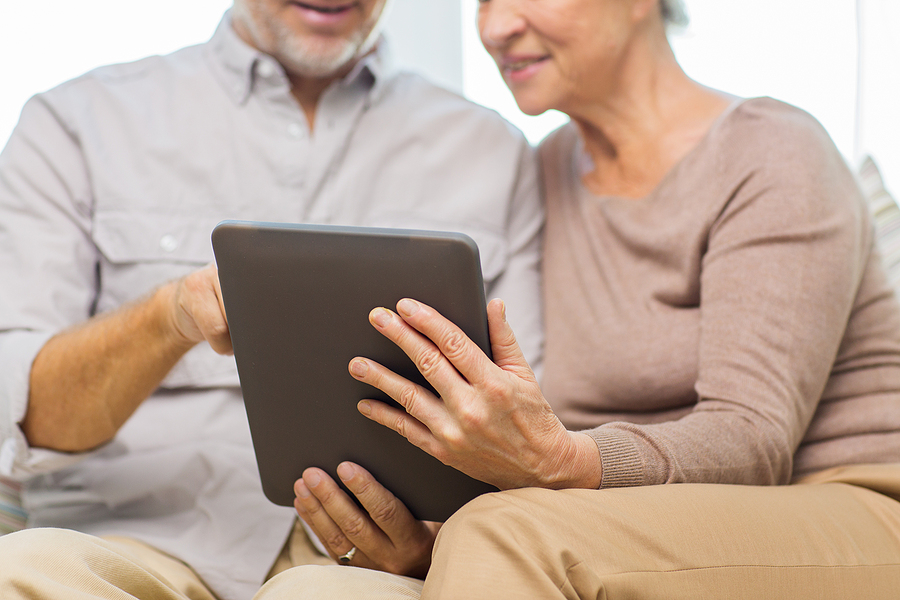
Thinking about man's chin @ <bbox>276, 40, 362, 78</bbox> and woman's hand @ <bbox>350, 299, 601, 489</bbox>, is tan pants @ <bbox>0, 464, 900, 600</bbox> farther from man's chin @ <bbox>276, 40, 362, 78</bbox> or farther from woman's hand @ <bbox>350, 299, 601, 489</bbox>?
man's chin @ <bbox>276, 40, 362, 78</bbox>

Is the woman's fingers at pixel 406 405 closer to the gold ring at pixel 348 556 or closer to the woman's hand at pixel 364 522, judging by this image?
the woman's hand at pixel 364 522

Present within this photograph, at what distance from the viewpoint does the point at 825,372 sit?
910 mm

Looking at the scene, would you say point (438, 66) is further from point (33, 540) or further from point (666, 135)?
point (33, 540)

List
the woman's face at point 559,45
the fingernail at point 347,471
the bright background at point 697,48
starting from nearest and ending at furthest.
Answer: the fingernail at point 347,471, the woman's face at point 559,45, the bright background at point 697,48

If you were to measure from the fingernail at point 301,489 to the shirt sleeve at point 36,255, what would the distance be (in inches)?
14.3

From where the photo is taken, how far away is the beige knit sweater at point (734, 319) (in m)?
0.85

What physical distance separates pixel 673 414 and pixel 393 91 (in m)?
0.75

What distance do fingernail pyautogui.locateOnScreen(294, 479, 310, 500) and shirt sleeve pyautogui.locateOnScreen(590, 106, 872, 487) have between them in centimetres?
33

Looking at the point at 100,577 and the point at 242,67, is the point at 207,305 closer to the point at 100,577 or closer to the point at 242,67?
the point at 100,577

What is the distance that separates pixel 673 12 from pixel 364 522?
889 mm

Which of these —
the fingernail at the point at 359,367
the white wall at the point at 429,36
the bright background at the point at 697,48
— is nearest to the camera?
the fingernail at the point at 359,367

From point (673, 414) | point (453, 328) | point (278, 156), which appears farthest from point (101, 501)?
point (673, 414)

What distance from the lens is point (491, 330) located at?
0.69m

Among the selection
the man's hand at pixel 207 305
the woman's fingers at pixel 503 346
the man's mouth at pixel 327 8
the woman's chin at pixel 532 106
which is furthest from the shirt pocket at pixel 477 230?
the woman's fingers at pixel 503 346
